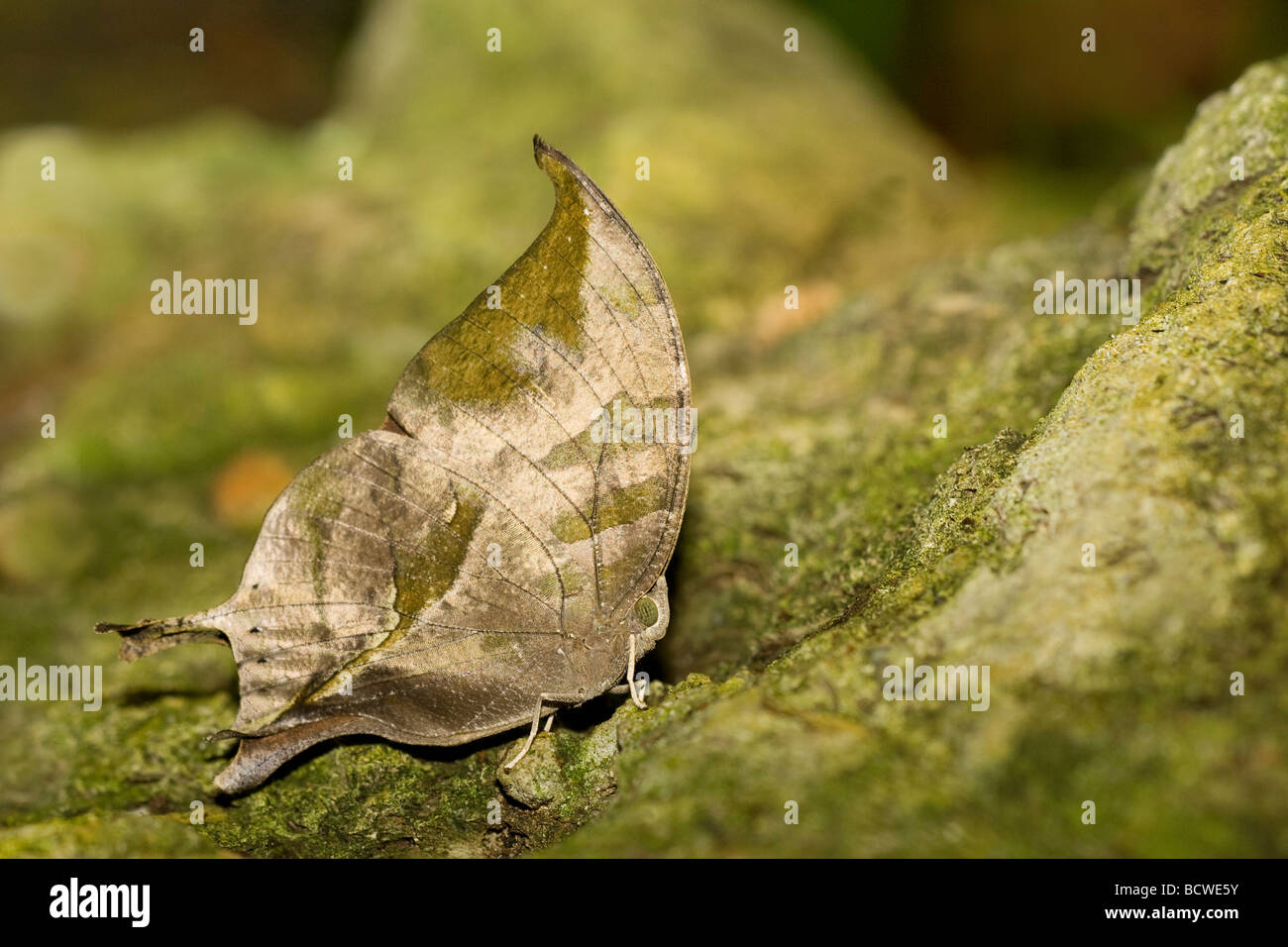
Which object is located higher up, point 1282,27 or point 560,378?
point 1282,27

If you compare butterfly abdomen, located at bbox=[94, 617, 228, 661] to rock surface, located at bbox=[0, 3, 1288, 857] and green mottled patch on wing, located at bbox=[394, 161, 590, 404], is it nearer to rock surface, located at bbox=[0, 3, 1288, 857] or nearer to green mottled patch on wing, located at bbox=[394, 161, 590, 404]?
rock surface, located at bbox=[0, 3, 1288, 857]

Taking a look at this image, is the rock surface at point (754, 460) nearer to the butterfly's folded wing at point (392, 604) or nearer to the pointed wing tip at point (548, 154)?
the butterfly's folded wing at point (392, 604)

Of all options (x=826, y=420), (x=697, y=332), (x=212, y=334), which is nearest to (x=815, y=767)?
(x=826, y=420)

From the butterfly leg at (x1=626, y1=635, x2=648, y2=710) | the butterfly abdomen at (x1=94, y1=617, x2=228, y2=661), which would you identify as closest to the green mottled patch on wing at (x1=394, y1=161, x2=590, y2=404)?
the butterfly leg at (x1=626, y1=635, x2=648, y2=710)

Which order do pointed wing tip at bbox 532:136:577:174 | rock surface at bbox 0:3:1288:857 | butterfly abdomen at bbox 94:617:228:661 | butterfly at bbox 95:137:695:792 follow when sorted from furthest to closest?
butterfly abdomen at bbox 94:617:228:661
butterfly at bbox 95:137:695:792
pointed wing tip at bbox 532:136:577:174
rock surface at bbox 0:3:1288:857

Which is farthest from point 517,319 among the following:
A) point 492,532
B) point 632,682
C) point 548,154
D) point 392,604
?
point 632,682

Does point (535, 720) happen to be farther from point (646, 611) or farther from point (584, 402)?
point (584, 402)
